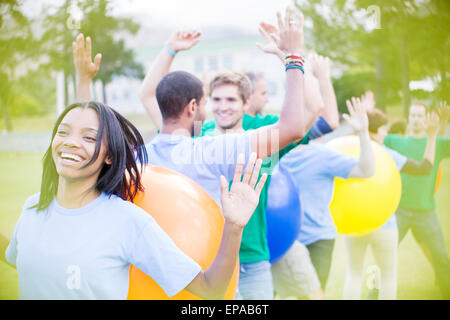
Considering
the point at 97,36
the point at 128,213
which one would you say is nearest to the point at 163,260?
the point at 128,213

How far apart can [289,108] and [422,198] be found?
2.24 metres

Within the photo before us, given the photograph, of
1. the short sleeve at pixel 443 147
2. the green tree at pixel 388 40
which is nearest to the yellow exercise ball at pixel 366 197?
the short sleeve at pixel 443 147

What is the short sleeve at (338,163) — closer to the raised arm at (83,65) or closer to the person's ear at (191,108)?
the person's ear at (191,108)

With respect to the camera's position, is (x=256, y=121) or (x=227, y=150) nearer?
(x=227, y=150)

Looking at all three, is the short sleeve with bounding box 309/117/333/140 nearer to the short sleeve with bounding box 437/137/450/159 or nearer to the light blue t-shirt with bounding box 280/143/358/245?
the light blue t-shirt with bounding box 280/143/358/245

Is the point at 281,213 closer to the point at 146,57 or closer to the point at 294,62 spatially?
the point at 294,62

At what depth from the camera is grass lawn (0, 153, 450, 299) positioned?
2.93 m

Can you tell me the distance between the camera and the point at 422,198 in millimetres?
3324

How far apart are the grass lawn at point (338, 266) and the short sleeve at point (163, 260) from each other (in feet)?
5.51

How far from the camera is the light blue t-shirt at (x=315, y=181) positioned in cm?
283

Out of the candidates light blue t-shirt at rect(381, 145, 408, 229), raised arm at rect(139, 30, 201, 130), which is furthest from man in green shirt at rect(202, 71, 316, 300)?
light blue t-shirt at rect(381, 145, 408, 229)

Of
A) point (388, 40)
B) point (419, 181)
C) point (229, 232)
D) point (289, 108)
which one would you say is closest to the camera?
point (229, 232)

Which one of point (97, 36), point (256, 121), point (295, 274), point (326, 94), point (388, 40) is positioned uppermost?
point (388, 40)
